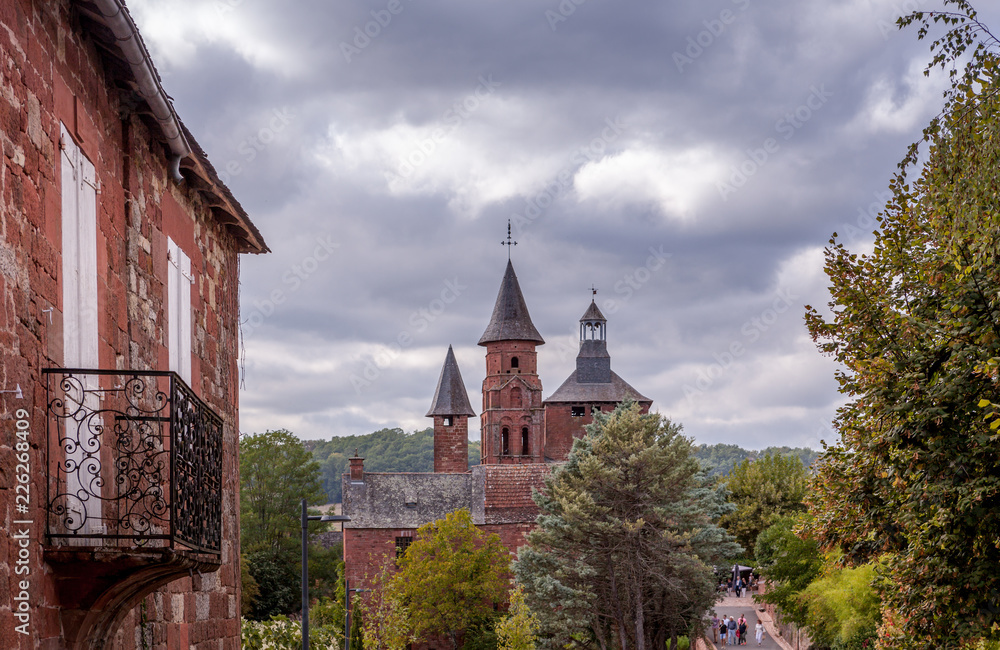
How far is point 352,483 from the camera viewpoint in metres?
62.8

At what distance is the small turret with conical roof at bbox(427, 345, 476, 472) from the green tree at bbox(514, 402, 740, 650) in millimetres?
33977

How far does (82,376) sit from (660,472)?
127ft

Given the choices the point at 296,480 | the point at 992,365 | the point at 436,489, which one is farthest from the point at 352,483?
the point at 992,365

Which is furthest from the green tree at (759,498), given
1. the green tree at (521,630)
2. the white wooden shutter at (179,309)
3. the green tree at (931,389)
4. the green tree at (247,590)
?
the white wooden shutter at (179,309)

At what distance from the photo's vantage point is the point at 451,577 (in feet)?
175

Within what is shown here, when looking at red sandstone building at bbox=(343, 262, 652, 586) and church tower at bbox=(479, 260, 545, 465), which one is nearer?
red sandstone building at bbox=(343, 262, 652, 586)

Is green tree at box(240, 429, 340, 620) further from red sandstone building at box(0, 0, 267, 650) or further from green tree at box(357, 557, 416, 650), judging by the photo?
red sandstone building at box(0, 0, 267, 650)

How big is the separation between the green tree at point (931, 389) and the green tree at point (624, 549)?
27.4 meters

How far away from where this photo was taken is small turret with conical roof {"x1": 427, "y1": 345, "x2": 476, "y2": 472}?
79.3 m

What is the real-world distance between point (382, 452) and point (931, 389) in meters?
143

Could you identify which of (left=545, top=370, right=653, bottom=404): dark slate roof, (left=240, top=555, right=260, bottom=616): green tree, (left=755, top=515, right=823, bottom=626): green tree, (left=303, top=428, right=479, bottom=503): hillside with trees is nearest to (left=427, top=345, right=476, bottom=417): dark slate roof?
(left=545, top=370, right=653, bottom=404): dark slate roof

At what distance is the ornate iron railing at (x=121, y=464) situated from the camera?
644 centimetres

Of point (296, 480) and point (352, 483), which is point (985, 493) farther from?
point (296, 480)

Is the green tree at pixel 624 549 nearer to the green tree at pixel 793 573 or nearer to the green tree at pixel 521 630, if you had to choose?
the green tree at pixel 521 630
